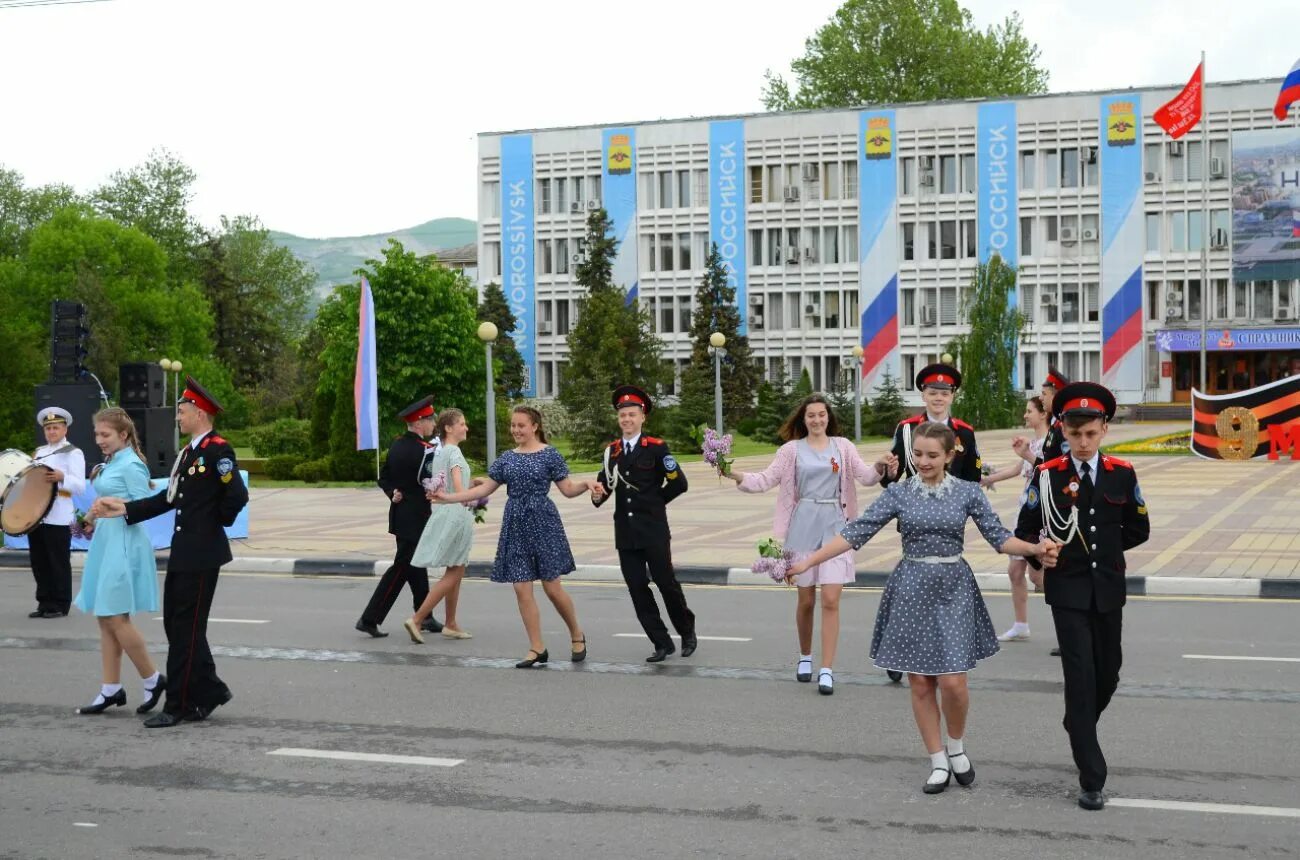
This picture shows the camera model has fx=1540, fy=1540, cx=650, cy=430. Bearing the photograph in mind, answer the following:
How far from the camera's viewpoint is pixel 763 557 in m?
10.2

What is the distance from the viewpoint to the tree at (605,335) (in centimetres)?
6378

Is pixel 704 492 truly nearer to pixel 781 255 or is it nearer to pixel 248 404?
pixel 781 255

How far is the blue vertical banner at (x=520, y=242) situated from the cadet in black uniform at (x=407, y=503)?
63.7 meters

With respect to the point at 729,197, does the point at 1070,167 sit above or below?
above

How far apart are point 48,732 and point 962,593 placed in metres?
5.18

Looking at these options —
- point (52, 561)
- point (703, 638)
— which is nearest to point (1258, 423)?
point (703, 638)

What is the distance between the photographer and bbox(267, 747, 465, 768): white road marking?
25.5 ft

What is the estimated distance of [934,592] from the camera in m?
6.96

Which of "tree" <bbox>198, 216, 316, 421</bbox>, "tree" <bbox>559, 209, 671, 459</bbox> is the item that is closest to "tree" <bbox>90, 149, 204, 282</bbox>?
"tree" <bbox>198, 216, 316, 421</bbox>

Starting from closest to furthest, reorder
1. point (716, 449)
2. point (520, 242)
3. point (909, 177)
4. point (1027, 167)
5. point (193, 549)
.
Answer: point (193, 549)
point (716, 449)
point (1027, 167)
point (909, 177)
point (520, 242)

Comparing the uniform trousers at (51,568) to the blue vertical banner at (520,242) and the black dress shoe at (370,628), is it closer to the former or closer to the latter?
the black dress shoe at (370,628)

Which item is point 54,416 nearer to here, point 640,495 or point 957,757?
point 640,495

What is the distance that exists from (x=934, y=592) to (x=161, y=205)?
87.3 metres

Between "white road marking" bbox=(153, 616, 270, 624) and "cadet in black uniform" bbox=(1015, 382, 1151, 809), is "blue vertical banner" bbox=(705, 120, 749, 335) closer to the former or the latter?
"white road marking" bbox=(153, 616, 270, 624)
